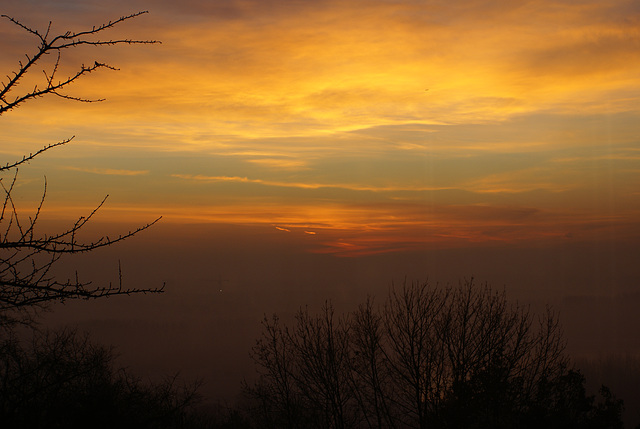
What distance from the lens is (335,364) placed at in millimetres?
16656

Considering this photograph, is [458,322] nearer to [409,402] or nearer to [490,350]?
[490,350]

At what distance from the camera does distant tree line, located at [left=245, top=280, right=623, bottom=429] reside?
15.2 m

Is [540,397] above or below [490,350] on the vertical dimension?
below

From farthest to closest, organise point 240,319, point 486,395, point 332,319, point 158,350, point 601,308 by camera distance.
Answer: point 601,308
point 240,319
point 158,350
point 332,319
point 486,395

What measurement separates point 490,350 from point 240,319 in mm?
81292

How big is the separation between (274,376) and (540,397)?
7.95 metres

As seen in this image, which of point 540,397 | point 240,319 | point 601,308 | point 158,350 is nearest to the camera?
point 540,397

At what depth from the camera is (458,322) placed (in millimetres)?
16688

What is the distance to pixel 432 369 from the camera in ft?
52.6

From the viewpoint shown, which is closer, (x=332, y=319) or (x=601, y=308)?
(x=332, y=319)

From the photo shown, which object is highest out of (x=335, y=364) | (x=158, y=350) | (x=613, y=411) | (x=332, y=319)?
(x=332, y=319)

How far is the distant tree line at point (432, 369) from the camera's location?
15.2 metres

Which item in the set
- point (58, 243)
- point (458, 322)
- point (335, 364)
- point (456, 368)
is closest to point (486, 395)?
point (456, 368)

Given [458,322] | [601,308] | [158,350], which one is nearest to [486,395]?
[458,322]
